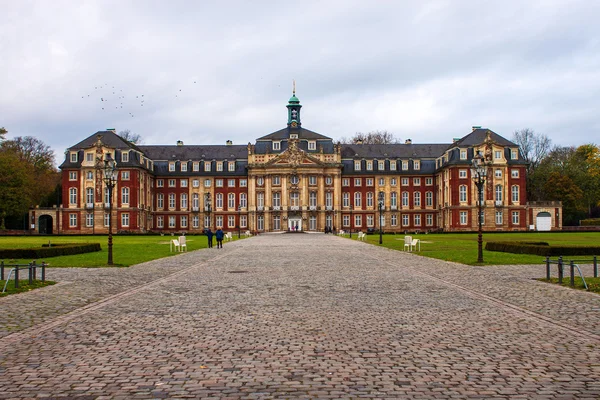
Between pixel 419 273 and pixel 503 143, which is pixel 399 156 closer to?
pixel 503 143

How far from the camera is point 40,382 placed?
270 inches

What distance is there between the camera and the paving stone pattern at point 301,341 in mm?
6637

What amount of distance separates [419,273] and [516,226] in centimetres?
6639

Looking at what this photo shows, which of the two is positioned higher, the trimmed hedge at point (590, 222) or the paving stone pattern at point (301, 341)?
the trimmed hedge at point (590, 222)

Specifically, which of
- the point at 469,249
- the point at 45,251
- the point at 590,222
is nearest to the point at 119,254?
the point at 45,251

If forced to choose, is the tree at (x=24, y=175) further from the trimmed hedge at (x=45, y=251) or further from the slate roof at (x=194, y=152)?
the trimmed hedge at (x=45, y=251)

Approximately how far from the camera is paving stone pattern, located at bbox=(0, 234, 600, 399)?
6637 mm

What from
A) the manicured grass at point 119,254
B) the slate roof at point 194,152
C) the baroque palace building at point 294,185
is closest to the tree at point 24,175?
the baroque palace building at point 294,185

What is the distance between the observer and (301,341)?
8.94 metres

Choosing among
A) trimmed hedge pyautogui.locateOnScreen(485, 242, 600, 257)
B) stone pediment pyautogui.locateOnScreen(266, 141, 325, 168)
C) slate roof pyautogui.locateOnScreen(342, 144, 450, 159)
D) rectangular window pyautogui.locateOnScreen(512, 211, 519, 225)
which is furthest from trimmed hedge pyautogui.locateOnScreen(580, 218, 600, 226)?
trimmed hedge pyautogui.locateOnScreen(485, 242, 600, 257)

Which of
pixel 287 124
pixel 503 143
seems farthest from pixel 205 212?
pixel 503 143

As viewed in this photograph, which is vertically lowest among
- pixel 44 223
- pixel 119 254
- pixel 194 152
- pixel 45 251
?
pixel 119 254

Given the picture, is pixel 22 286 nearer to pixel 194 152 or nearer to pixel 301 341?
pixel 301 341

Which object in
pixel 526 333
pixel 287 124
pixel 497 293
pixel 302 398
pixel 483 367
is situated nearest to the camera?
pixel 302 398
